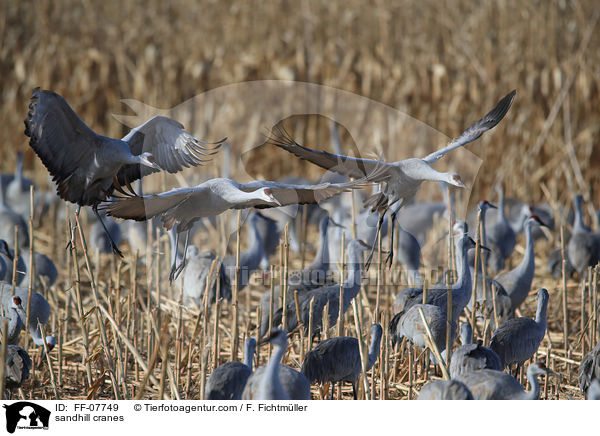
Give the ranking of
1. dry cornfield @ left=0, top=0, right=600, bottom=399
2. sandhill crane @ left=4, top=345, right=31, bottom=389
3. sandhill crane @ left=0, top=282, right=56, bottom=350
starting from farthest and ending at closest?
dry cornfield @ left=0, top=0, right=600, bottom=399, sandhill crane @ left=0, top=282, right=56, bottom=350, sandhill crane @ left=4, top=345, right=31, bottom=389

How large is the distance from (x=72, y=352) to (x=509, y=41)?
22.7 feet

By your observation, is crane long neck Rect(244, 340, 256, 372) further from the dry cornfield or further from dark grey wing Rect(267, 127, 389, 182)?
the dry cornfield

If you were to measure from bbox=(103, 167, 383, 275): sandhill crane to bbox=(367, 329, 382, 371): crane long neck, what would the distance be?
0.81 meters

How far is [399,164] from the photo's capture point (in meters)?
3.72

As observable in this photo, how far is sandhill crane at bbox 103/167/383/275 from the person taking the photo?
351cm

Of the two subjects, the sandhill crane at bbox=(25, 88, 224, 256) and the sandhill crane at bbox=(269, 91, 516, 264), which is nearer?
the sandhill crane at bbox=(25, 88, 224, 256)

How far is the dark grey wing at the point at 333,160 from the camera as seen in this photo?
12.1 feet

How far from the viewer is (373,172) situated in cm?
371

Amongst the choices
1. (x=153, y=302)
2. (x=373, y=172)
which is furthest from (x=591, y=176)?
(x=373, y=172)

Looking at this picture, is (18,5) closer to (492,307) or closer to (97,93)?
(97,93)

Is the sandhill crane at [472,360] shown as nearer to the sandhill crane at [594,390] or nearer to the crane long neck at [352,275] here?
the sandhill crane at [594,390]

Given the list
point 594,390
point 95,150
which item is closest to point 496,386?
point 594,390

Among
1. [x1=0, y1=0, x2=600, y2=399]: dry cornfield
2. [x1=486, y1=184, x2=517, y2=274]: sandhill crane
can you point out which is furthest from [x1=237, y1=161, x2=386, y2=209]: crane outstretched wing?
[x1=486, y1=184, x2=517, y2=274]: sandhill crane

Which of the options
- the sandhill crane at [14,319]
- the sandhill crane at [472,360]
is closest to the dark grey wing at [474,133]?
the sandhill crane at [472,360]
